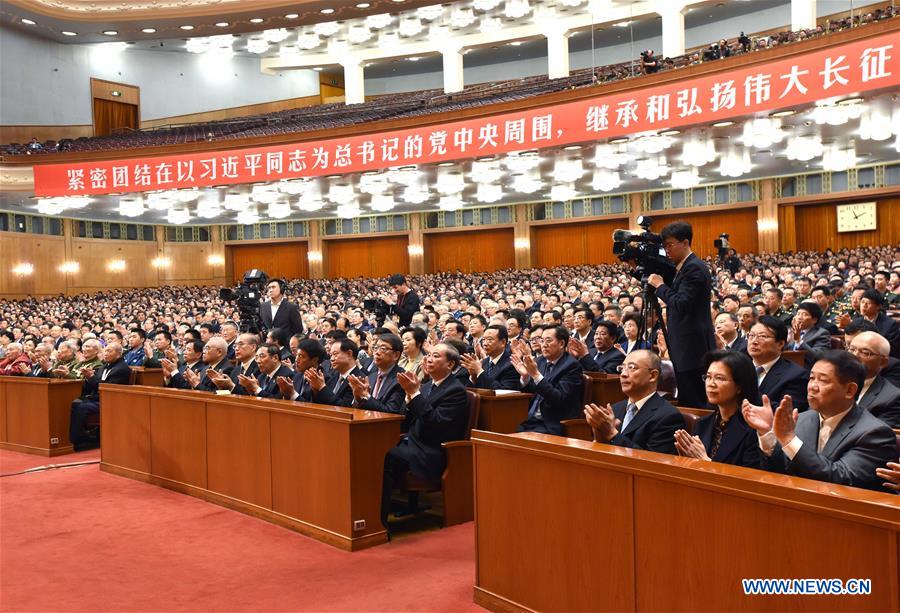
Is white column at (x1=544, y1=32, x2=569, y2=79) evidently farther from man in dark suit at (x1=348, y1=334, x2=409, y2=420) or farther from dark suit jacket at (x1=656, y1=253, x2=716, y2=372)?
dark suit jacket at (x1=656, y1=253, x2=716, y2=372)

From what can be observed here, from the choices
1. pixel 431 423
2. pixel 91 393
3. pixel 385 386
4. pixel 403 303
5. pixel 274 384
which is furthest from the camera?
pixel 91 393

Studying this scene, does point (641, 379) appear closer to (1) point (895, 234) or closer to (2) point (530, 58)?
(1) point (895, 234)

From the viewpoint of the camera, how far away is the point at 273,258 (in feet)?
80.8

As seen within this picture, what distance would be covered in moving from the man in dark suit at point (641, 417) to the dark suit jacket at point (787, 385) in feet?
2.43

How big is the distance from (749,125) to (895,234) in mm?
7713

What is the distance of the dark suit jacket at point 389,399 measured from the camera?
159 inches

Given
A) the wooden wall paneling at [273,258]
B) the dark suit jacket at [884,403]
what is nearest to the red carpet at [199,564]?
the dark suit jacket at [884,403]

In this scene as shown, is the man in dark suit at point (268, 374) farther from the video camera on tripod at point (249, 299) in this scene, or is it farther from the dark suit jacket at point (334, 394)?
the video camera on tripod at point (249, 299)

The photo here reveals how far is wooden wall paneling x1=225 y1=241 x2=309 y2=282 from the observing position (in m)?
24.4

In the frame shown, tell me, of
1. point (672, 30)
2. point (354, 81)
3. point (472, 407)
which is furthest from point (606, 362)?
point (354, 81)

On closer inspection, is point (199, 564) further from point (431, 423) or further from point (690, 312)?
point (690, 312)

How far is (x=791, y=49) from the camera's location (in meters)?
9.14

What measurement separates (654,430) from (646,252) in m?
1.27

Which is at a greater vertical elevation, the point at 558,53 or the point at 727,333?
the point at 558,53
